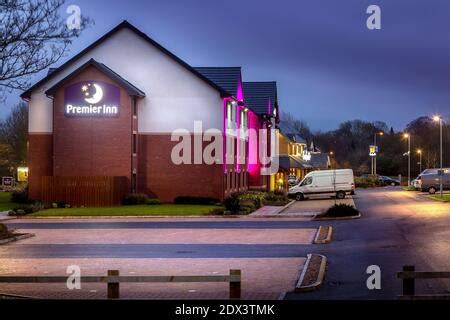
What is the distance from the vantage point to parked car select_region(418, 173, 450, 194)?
207 ft

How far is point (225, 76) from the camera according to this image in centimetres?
5138

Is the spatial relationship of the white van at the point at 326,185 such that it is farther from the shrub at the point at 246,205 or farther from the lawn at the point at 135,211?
the lawn at the point at 135,211

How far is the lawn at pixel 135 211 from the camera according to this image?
37656 millimetres

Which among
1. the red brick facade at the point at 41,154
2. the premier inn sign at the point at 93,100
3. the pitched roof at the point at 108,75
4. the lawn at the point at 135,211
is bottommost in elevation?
the lawn at the point at 135,211

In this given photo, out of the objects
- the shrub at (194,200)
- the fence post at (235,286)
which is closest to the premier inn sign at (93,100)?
the shrub at (194,200)

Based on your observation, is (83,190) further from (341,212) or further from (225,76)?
(341,212)

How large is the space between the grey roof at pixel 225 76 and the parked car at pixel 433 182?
23.0 metres

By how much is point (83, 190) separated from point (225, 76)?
1445 cm

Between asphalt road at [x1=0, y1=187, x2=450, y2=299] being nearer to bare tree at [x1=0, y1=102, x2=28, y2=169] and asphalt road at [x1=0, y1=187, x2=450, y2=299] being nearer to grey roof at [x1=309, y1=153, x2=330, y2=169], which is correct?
bare tree at [x1=0, y1=102, x2=28, y2=169]

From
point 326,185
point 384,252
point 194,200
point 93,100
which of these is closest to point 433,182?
point 326,185

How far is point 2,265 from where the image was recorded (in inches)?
753

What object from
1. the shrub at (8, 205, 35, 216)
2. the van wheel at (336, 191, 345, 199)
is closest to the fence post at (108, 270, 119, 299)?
the shrub at (8, 205, 35, 216)
